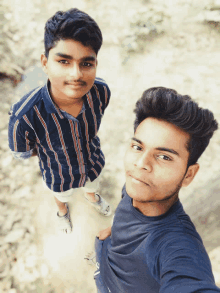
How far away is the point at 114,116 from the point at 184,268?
2.68m

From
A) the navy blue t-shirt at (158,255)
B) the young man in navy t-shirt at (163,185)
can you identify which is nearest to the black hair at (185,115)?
the young man in navy t-shirt at (163,185)

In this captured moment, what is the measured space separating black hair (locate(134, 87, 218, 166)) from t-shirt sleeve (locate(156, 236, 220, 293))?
0.41m

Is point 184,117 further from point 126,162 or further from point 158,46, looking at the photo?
point 158,46

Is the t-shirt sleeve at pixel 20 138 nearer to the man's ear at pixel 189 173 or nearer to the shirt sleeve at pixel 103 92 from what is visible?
the shirt sleeve at pixel 103 92

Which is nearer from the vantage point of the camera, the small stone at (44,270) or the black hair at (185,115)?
the black hair at (185,115)

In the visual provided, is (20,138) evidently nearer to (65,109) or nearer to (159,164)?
(65,109)

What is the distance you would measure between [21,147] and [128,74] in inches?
111

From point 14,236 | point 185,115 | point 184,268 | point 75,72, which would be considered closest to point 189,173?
point 185,115

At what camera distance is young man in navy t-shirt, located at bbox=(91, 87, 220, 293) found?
3.09 feet

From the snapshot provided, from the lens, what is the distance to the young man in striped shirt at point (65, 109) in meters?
1.12

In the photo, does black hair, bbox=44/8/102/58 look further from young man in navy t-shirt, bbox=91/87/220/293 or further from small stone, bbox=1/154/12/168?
small stone, bbox=1/154/12/168

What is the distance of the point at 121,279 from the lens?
128cm

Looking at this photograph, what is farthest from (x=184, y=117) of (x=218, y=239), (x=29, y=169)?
(x=29, y=169)

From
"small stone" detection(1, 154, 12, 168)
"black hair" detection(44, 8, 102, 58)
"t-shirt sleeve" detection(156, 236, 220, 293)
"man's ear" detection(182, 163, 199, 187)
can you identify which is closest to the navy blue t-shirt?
"t-shirt sleeve" detection(156, 236, 220, 293)
